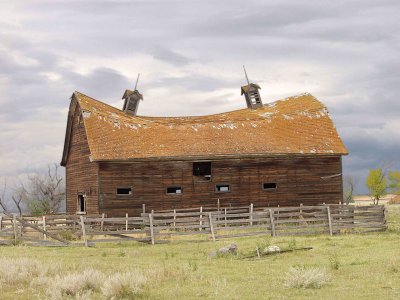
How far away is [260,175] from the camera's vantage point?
3634 cm

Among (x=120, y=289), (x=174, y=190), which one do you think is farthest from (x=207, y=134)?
(x=120, y=289)

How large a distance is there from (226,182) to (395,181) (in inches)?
2364

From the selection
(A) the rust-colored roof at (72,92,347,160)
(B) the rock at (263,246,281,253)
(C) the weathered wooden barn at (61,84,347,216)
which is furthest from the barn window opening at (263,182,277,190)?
(B) the rock at (263,246,281,253)

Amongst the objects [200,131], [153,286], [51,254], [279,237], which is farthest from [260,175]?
[153,286]

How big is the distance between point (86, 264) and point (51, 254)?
14.4ft

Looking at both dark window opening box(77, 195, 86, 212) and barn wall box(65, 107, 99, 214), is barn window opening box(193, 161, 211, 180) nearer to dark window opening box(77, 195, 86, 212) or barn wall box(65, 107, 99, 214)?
barn wall box(65, 107, 99, 214)

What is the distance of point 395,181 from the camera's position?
291 feet

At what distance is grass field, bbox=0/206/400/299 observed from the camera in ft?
40.9

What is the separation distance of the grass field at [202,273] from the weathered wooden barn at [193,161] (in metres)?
11.6

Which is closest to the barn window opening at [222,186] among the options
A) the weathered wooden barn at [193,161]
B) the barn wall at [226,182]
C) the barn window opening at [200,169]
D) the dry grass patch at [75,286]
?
the weathered wooden barn at [193,161]

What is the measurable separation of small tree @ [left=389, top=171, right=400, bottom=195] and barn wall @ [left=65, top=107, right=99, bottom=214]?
59692mm

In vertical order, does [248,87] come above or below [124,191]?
above

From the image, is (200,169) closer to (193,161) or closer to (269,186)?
(193,161)

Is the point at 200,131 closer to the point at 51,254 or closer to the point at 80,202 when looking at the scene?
the point at 80,202
